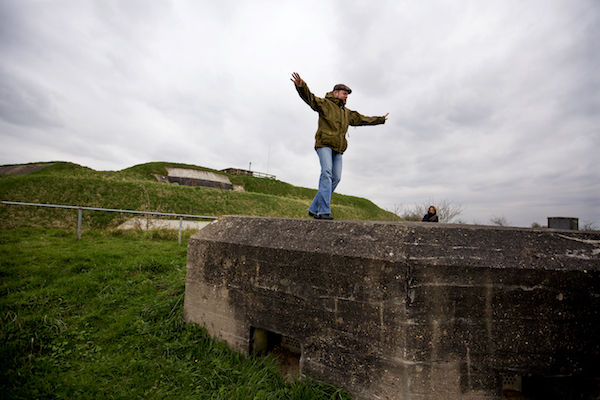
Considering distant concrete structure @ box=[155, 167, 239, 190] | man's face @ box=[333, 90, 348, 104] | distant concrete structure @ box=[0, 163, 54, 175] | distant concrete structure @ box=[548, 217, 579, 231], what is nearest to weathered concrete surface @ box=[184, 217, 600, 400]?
distant concrete structure @ box=[548, 217, 579, 231]

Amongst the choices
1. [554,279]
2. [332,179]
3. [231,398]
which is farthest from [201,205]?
[554,279]

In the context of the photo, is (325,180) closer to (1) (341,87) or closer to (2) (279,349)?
(1) (341,87)

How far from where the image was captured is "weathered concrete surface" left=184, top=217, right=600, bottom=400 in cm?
187

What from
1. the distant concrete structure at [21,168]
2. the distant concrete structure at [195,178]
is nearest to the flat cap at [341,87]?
the distant concrete structure at [195,178]

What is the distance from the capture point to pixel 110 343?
309 centimetres

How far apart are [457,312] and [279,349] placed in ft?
6.39

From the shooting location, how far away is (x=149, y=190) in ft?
58.2

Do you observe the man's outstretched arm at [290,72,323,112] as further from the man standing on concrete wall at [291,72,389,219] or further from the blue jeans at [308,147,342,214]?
the blue jeans at [308,147,342,214]

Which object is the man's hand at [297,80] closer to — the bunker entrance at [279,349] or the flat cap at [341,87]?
the flat cap at [341,87]

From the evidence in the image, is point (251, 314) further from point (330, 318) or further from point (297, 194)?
point (297, 194)

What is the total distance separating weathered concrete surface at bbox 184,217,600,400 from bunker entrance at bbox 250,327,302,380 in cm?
47

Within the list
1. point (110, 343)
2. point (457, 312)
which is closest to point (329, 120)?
point (457, 312)

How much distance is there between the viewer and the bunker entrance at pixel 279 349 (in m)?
2.72

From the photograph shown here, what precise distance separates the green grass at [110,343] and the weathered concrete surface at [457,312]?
0.50m
